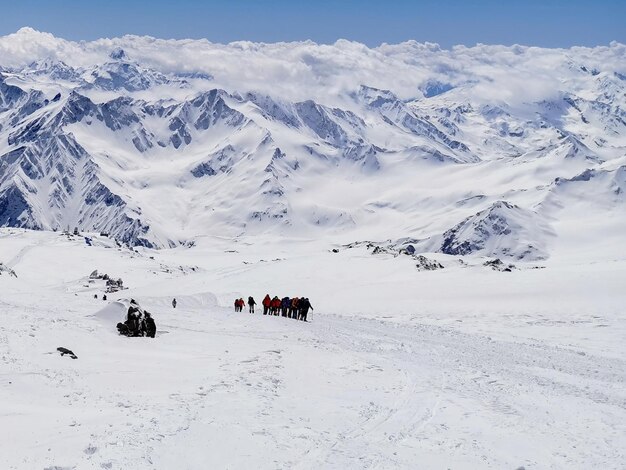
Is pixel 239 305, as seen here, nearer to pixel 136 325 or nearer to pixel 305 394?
pixel 136 325

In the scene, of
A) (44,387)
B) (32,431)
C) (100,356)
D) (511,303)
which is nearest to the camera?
(32,431)

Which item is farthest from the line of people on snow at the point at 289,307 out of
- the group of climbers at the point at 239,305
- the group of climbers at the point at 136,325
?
the group of climbers at the point at 136,325

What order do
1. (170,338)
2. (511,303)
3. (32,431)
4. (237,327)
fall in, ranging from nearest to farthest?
1. (32,431)
2. (170,338)
3. (237,327)
4. (511,303)

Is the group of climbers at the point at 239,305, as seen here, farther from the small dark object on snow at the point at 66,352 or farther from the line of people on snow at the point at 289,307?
the small dark object on snow at the point at 66,352

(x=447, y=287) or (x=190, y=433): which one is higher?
(x=447, y=287)

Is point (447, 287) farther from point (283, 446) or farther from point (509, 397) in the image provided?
point (283, 446)

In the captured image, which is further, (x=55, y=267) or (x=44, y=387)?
(x=55, y=267)

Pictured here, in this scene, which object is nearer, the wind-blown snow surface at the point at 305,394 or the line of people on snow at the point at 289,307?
the wind-blown snow surface at the point at 305,394

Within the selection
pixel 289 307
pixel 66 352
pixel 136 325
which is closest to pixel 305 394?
pixel 66 352

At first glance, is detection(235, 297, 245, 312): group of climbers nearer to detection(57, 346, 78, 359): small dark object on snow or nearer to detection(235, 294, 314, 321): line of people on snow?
detection(235, 294, 314, 321): line of people on snow

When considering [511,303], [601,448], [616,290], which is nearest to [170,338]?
[601,448]

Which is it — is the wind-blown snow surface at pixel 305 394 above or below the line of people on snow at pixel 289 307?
below

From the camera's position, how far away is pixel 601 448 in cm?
1759

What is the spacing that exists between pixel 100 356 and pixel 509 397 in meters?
15.2
